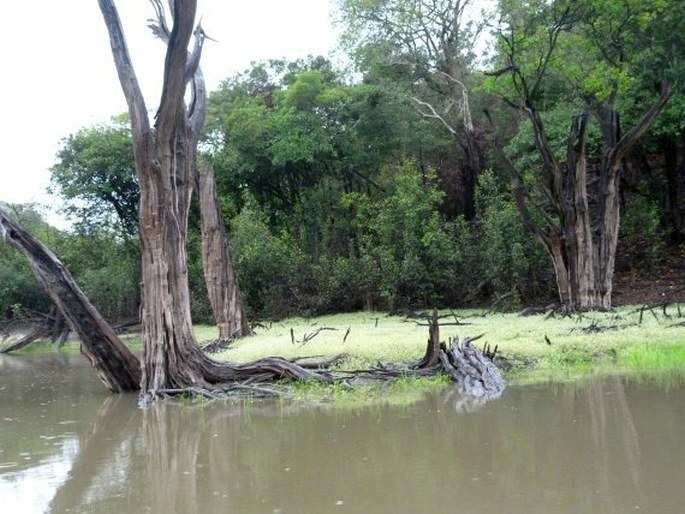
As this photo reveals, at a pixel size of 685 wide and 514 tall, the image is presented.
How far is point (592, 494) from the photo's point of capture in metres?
4.61

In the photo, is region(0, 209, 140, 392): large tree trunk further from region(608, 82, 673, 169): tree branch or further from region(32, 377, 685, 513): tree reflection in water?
region(608, 82, 673, 169): tree branch

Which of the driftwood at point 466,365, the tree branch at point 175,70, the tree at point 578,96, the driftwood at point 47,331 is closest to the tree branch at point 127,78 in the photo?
the tree branch at point 175,70

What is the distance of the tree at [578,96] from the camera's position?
16250 mm

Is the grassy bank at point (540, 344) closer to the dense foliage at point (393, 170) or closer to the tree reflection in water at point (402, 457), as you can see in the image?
the tree reflection in water at point (402, 457)

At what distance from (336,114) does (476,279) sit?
818 centimetres

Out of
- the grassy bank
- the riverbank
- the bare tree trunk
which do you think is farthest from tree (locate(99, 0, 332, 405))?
the bare tree trunk

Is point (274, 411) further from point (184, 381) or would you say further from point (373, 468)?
point (373, 468)

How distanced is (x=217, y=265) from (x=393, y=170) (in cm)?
1378

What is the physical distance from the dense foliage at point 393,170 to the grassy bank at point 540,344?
18.1ft

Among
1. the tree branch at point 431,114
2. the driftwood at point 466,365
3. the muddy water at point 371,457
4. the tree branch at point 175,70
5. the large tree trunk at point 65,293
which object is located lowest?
the muddy water at point 371,457

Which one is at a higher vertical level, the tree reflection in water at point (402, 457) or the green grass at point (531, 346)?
the green grass at point (531, 346)

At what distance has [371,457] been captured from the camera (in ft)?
19.6

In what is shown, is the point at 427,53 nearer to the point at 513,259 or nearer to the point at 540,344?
the point at 513,259

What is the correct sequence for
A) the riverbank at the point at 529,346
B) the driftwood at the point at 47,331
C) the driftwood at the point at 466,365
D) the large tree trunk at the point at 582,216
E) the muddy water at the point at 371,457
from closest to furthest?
1. the muddy water at the point at 371,457
2. the driftwood at the point at 466,365
3. the riverbank at the point at 529,346
4. the large tree trunk at the point at 582,216
5. the driftwood at the point at 47,331
